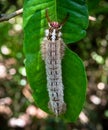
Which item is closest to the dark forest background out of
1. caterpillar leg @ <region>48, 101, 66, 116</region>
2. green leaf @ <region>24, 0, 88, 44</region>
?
caterpillar leg @ <region>48, 101, 66, 116</region>

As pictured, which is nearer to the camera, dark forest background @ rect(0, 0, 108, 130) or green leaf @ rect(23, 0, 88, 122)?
green leaf @ rect(23, 0, 88, 122)

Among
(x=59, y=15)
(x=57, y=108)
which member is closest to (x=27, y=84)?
(x=57, y=108)

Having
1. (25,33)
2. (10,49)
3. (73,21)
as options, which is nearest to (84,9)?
(73,21)

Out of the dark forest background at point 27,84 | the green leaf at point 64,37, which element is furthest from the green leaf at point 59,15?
the dark forest background at point 27,84

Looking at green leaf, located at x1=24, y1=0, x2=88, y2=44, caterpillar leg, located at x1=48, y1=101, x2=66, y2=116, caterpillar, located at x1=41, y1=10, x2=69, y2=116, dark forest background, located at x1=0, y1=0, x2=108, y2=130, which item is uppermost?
green leaf, located at x1=24, y1=0, x2=88, y2=44

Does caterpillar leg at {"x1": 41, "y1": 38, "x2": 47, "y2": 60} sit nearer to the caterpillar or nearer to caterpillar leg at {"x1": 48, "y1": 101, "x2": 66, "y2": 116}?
the caterpillar

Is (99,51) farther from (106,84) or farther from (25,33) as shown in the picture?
(25,33)
